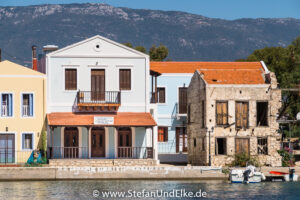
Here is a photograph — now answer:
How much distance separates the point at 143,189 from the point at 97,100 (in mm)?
11943

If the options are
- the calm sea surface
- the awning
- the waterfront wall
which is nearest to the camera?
the calm sea surface

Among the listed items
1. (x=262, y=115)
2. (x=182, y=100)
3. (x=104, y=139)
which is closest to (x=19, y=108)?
(x=104, y=139)

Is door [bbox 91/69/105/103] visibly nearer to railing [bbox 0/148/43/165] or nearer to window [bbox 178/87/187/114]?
railing [bbox 0/148/43/165]

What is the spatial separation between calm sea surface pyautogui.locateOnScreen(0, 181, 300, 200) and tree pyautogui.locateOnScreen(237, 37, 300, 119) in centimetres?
1992

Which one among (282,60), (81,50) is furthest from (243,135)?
(282,60)

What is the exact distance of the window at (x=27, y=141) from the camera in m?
51.3

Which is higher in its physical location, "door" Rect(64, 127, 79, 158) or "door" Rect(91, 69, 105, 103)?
"door" Rect(91, 69, 105, 103)

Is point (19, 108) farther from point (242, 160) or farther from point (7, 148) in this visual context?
point (242, 160)

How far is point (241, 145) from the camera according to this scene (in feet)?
166

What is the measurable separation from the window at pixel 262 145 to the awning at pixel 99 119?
274 inches

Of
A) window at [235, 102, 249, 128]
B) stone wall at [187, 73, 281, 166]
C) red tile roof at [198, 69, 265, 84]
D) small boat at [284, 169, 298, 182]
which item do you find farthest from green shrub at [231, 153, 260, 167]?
red tile roof at [198, 69, 265, 84]

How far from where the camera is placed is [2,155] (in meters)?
50.6

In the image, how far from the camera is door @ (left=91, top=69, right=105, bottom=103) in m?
52.2

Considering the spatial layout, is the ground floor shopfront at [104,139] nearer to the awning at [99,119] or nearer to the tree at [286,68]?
the awning at [99,119]
